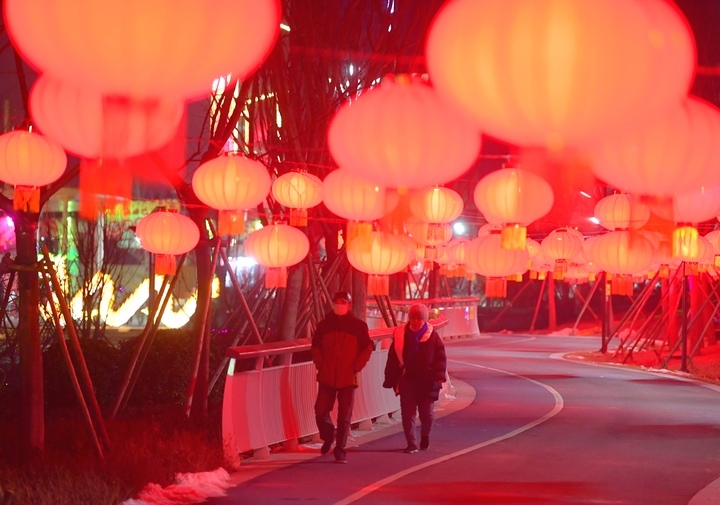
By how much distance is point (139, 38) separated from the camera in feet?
20.4

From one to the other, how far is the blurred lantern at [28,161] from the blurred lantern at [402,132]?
545 centimetres

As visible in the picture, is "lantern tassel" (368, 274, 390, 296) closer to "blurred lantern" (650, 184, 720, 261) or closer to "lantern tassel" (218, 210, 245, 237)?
"lantern tassel" (218, 210, 245, 237)

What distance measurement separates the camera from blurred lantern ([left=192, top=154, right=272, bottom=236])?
47.7 ft

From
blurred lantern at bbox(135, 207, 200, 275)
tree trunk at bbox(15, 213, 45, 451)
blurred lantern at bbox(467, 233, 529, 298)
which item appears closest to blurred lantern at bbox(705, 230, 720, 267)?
blurred lantern at bbox(467, 233, 529, 298)

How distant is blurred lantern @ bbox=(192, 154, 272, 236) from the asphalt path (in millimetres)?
3221

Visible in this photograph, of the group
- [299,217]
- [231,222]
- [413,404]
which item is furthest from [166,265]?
[413,404]

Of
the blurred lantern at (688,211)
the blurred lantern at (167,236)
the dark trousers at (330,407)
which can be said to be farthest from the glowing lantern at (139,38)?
the blurred lantern at (167,236)

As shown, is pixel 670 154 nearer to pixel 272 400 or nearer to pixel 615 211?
pixel 272 400

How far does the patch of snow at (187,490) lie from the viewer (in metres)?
11.5

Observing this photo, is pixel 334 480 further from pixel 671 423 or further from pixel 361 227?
pixel 671 423

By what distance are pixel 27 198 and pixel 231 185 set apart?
2595 millimetres

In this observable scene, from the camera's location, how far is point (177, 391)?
21.0m

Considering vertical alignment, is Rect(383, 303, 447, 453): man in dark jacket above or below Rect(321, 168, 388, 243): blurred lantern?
below

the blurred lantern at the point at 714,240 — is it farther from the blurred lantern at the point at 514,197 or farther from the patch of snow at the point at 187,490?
the patch of snow at the point at 187,490
